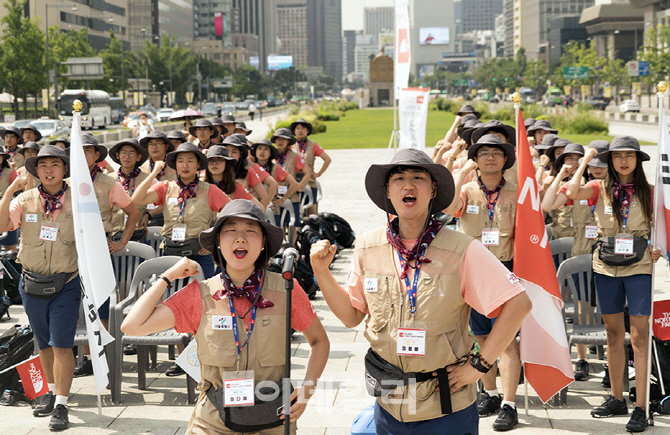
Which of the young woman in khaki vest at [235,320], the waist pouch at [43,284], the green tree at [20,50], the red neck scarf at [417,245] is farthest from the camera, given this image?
the green tree at [20,50]

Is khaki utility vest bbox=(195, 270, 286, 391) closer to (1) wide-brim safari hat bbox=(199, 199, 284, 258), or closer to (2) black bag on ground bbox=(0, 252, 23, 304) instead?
(1) wide-brim safari hat bbox=(199, 199, 284, 258)

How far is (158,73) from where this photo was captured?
A: 95.9 m

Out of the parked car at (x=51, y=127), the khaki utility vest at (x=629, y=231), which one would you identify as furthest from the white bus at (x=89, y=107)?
the khaki utility vest at (x=629, y=231)

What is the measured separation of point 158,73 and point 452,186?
318 ft

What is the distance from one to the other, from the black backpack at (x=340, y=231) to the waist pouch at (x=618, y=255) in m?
7.55

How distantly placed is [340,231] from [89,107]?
2022 inches

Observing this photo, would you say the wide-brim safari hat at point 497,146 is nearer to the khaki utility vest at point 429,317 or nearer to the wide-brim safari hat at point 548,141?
the khaki utility vest at point 429,317

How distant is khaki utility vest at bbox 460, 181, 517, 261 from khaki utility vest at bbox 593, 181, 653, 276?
686 mm

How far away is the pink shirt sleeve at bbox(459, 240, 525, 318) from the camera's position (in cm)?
322

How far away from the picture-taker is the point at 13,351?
22.3 ft

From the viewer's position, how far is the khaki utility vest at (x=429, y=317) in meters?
3.28

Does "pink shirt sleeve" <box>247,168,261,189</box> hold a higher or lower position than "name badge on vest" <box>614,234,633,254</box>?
higher

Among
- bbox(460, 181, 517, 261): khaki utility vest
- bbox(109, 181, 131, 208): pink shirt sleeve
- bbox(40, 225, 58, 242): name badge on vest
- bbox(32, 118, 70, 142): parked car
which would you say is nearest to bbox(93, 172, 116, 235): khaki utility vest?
bbox(109, 181, 131, 208): pink shirt sleeve

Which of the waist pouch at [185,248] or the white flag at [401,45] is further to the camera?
the white flag at [401,45]
